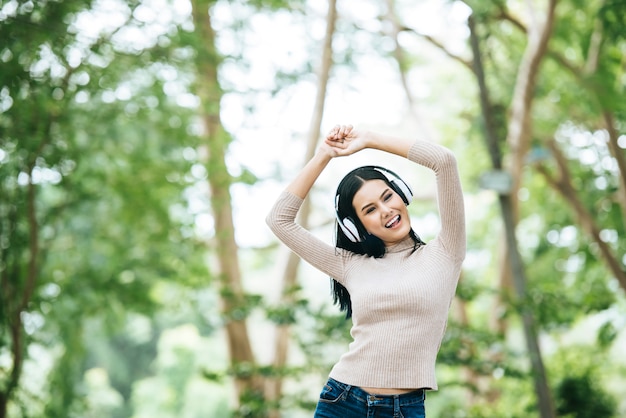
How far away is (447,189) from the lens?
2.16 metres

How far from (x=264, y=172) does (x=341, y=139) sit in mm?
7177

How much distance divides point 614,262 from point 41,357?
6034 millimetres

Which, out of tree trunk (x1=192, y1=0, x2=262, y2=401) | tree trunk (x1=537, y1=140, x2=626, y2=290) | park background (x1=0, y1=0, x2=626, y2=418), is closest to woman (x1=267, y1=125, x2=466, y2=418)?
park background (x1=0, y1=0, x2=626, y2=418)

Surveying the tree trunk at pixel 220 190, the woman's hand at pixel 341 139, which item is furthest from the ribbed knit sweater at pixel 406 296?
the tree trunk at pixel 220 190

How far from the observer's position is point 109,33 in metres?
6.28

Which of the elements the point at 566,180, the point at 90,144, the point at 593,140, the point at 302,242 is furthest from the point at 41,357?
the point at 302,242

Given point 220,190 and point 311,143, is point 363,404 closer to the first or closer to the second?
point 311,143

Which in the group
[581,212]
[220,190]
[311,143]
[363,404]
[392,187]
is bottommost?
[363,404]

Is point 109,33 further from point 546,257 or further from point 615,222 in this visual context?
point 546,257

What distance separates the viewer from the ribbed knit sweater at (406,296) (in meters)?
2.07

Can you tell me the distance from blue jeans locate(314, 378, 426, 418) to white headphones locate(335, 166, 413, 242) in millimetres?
393

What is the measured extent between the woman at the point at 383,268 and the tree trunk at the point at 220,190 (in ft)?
16.9

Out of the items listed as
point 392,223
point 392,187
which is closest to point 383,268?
point 392,223

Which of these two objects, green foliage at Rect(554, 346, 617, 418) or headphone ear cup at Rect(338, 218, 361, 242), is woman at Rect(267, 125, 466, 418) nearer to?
headphone ear cup at Rect(338, 218, 361, 242)
